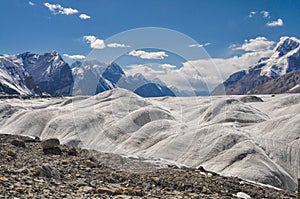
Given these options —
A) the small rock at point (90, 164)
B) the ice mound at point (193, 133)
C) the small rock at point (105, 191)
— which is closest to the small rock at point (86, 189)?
the small rock at point (105, 191)

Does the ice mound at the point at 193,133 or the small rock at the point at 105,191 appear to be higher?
the ice mound at the point at 193,133

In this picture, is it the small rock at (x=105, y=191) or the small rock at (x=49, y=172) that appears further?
the small rock at (x=49, y=172)

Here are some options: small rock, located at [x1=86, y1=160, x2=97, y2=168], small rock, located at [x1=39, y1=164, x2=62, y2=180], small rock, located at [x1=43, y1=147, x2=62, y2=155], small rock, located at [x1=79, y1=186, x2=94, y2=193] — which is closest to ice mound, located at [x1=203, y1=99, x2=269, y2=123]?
small rock, located at [x1=43, y1=147, x2=62, y2=155]

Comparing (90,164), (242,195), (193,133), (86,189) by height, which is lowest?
(86,189)

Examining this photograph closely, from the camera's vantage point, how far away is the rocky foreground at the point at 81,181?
9445 mm

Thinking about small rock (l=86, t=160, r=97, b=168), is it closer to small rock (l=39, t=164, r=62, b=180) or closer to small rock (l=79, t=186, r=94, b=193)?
small rock (l=39, t=164, r=62, b=180)

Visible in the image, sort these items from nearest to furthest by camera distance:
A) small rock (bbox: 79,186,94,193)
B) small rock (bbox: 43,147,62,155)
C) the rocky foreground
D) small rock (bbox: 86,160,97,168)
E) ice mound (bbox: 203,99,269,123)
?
the rocky foreground → small rock (bbox: 79,186,94,193) → small rock (bbox: 86,160,97,168) → small rock (bbox: 43,147,62,155) → ice mound (bbox: 203,99,269,123)

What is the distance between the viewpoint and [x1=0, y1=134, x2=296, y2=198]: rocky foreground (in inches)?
372

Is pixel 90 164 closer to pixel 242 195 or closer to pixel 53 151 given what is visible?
pixel 53 151

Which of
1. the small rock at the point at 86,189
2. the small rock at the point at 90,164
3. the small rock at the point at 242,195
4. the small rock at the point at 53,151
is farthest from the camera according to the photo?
the small rock at the point at 53,151

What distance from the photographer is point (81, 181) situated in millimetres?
11141

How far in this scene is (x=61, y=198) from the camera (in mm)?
8867

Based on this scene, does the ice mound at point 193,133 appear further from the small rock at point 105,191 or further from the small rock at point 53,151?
the small rock at point 105,191

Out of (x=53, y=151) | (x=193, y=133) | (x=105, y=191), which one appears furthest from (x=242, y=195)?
(x=193, y=133)
